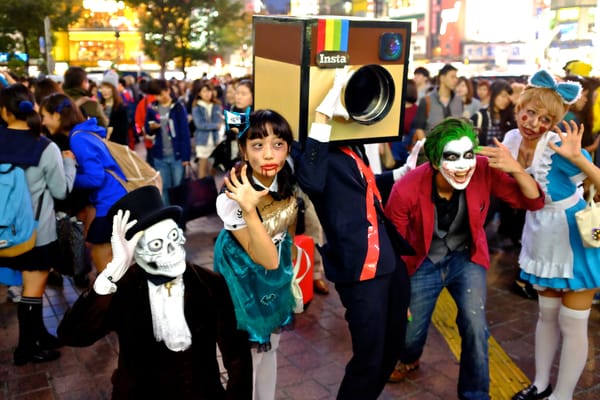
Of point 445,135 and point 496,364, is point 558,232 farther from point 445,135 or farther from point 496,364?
point 496,364

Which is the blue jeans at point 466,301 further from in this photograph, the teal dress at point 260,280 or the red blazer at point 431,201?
the teal dress at point 260,280

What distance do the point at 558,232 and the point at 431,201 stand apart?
788 mm

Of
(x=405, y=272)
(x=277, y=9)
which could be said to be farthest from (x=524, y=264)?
(x=277, y=9)

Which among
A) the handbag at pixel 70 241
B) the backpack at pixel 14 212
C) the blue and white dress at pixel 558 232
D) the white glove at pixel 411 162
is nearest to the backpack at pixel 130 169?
the handbag at pixel 70 241

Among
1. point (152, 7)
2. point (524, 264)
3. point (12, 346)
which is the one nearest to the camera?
point (524, 264)

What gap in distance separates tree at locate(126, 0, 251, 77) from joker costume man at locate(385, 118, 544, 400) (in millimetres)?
27960

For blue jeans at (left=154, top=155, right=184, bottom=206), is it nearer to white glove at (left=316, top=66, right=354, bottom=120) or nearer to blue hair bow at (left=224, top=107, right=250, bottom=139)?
blue hair bow at (left=224, top=107, right=250, bottom=139)

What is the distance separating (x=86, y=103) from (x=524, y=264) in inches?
187

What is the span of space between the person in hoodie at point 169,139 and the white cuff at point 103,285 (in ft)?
17.0

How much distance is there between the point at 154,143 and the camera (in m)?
7.68

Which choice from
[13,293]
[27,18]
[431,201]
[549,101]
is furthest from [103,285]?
[27,18]

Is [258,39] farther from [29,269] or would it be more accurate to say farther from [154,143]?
[154,143]

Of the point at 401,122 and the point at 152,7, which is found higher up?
the point at 152,7

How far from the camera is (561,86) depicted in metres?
3.49
